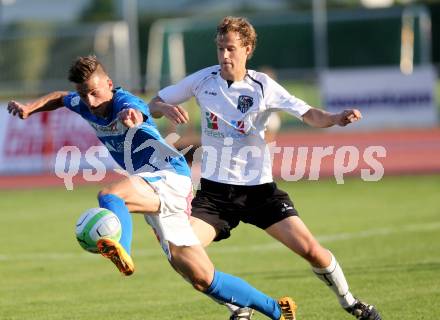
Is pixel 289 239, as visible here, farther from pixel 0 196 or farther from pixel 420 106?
pixel 420 106

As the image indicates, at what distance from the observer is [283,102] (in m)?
7.18

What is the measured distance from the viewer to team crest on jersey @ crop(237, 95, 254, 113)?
7.20 meters

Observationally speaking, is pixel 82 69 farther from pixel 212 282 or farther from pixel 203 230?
pixel 212 282

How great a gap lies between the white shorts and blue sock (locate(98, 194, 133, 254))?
14.0 inches

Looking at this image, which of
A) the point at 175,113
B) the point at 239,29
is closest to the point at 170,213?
the point at 175,113

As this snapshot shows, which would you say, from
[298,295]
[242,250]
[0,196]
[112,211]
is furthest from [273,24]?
[112,211]

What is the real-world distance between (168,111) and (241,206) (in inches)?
34.1

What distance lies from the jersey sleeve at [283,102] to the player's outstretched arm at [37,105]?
158cm

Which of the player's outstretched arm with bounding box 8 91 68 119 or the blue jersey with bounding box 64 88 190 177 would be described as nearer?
the blue jersey with bounding box 64 88 190 177

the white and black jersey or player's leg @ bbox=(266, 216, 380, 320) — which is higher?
the white and black jersey

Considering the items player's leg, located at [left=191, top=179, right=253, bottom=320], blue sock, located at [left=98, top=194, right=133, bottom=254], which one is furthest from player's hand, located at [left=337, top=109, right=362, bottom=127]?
blue sock, located at [left=98, top=194, right=133, bottom=254]

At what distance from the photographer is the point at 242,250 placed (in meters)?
11.6

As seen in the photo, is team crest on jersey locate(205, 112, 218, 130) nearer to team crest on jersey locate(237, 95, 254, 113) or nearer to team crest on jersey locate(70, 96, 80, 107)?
team crest on jersey locate(237, 95, 254, 113)

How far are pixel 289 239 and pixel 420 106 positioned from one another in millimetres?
17526
